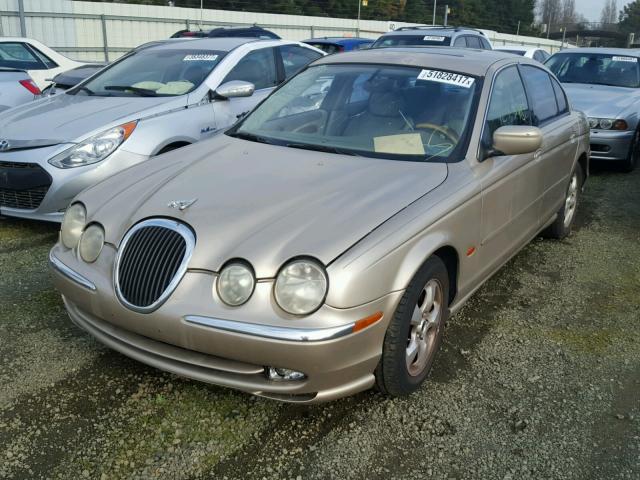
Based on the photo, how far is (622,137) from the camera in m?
7.61

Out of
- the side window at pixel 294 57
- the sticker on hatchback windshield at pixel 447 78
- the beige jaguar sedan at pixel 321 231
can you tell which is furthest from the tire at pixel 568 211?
the side window at pixel 294 57

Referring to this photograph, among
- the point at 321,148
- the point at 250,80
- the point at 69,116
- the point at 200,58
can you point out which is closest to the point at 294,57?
the point at 250,80

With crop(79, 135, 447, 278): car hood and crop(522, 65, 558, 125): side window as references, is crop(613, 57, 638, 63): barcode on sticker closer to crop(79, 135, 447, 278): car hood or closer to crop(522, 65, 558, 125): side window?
crop(522, 65, 558, 125): side window

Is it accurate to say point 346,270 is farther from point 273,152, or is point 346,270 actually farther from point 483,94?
point 483,94

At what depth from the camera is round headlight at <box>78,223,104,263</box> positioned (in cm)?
294

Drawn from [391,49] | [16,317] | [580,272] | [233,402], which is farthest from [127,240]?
[580,272]

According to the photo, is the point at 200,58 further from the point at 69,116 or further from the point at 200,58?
the point at 69,116

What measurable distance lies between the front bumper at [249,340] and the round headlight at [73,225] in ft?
1.21

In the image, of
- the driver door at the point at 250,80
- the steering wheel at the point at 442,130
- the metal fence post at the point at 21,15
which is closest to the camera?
the steering wheel at the point at 442,130

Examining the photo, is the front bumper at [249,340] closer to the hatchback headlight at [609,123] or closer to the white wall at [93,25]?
the hatchback headlight at [609,123]

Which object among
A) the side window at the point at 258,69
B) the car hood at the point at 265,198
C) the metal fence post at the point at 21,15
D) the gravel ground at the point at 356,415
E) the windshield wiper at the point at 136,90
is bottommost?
the gravel ground at the point at 356,415

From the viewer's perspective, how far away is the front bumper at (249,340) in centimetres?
243

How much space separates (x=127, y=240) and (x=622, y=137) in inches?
264

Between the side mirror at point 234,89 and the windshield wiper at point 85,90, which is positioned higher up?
the side mirror at point 234,89
